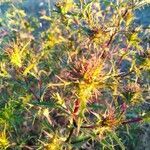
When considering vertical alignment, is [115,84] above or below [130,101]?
above

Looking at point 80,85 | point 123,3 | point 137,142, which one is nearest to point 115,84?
point 80,85

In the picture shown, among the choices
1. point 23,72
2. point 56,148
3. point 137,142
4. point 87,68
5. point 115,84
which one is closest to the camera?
point 87,68

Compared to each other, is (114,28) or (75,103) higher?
(114,28)

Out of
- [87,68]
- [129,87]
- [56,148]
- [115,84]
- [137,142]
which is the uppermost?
[87,68]

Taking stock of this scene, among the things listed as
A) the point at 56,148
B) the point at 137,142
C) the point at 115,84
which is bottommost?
the point at 137,142

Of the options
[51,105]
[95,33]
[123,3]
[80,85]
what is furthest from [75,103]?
[123,3]

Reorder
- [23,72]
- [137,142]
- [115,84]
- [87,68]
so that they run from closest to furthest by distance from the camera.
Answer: [87,68], [115,84], [23,72], [137,142]

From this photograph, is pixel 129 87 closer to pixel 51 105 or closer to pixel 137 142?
pixel 51 105

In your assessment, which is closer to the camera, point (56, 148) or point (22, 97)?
point (56, 148)

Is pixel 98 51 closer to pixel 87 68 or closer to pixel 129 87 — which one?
pixel 129 87
